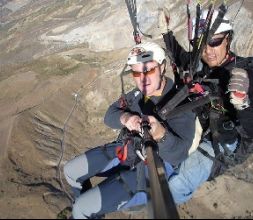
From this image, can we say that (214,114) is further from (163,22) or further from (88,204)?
(163,22)

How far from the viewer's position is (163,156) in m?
5.36

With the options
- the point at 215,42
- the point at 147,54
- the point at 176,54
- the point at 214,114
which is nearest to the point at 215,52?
the point at 215,42

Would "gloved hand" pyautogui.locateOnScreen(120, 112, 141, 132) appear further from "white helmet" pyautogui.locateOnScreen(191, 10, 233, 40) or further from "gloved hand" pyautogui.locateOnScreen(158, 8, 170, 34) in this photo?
"gloved hand" pyautogui.locateOnScreen(158, 8, 170, 34)

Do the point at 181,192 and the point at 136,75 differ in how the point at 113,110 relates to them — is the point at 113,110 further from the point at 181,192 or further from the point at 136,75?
the point at 181,192

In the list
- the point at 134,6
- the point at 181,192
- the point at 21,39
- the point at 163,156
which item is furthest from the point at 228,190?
the point at 21,39

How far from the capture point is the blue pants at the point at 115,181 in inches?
211

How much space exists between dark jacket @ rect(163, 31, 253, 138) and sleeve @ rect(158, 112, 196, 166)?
3.53ft

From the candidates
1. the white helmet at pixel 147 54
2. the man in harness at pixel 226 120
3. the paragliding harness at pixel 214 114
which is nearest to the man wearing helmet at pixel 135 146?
the white helmet at pixel 147 54

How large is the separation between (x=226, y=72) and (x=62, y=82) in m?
8.27

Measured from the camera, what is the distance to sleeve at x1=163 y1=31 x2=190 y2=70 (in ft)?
26.2

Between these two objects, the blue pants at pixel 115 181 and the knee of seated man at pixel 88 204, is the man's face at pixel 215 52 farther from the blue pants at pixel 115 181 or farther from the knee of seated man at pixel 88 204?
the knee of seated man at pixel 88 204

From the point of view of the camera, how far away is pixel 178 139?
5328 millimetres

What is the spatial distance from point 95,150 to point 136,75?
1.53m

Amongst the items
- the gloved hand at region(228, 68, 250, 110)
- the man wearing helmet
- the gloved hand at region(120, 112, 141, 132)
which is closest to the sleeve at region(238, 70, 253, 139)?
the gloved hand at region(228, 68, 250, 110)
